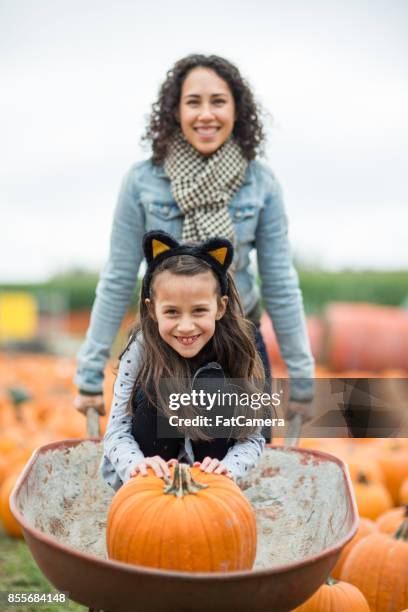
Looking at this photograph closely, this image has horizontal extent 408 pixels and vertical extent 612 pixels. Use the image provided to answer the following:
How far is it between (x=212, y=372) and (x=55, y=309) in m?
21.0

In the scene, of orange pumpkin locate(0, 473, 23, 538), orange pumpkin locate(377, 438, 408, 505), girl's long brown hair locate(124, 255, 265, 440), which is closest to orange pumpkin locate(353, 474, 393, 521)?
orange pumpkin locate(377, 438, 408, 505)

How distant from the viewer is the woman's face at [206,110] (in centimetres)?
252

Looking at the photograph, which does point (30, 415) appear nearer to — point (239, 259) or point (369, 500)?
point (369, 500)

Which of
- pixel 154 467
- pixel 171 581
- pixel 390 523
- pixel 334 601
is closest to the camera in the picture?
pixel 171 581

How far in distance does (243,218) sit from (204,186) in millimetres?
180

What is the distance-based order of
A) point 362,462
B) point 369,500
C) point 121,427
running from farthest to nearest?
point 362,462, point 369,500, point 121,427

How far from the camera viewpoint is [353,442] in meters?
4.67

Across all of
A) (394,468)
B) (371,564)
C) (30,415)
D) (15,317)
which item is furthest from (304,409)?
(15,317)

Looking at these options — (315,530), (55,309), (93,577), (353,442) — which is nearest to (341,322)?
(353,442)

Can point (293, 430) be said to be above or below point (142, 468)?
below

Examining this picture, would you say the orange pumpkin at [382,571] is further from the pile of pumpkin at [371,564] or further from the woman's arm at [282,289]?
the woman's arm at [282,289]

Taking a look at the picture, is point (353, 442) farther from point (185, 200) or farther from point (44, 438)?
point (185, 200)

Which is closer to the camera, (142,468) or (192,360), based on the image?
(142,468)

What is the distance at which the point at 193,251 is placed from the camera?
1873mm
